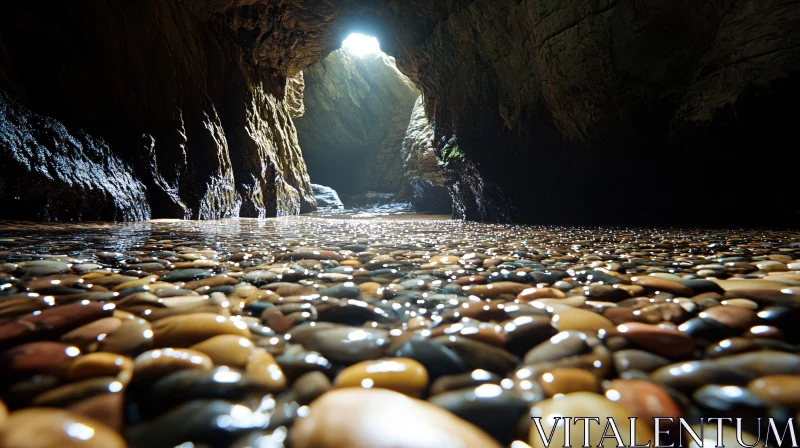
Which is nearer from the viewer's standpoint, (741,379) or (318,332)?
(741,379)

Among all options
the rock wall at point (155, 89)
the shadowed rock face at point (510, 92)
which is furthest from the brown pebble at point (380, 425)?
the rock wall at point (155, 89)

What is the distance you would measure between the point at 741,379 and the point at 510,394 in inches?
14.5

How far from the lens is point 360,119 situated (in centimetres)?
2272

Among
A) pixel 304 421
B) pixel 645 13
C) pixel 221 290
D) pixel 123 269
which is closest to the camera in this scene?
pixel 304 421

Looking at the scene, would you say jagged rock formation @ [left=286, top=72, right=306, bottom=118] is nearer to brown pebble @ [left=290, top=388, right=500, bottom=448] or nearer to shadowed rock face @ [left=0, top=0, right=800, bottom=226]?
shadowed rock face @ [left=0, top=0, right=800, bottom=226]

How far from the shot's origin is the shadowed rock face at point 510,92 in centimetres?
382

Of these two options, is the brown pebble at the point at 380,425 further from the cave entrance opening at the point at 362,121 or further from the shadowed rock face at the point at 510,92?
the cave entrance opening at the point at 362,121

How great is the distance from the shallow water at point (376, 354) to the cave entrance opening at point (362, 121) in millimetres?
18739

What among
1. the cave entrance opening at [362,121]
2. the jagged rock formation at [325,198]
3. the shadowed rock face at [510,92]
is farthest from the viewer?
the cave entrance opening at [362,121]

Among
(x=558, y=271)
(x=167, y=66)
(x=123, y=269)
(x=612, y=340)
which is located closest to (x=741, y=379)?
(x=612, y=340)

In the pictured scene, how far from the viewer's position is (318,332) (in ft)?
2.46

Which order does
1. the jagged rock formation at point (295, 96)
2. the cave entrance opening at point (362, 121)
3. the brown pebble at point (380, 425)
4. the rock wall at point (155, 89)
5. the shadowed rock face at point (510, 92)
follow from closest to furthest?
the brown pebble at point (380, 425)
the shadowed rock face at point (510, 92)
the rock wall at point (155, 89)
the jagged rock formation at point (295, 96)
the cave entrance opening at point (362, 121)

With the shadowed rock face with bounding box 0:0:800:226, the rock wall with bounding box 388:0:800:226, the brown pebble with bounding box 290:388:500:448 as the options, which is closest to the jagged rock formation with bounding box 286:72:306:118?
the shadowed rock face with bounding box 0:0:800:226

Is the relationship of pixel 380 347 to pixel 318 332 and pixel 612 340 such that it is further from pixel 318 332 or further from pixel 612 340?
pixel 612 340
